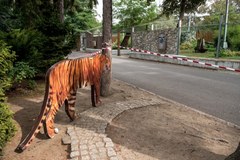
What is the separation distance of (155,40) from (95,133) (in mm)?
14192

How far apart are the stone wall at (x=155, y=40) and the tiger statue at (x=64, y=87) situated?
1066cm

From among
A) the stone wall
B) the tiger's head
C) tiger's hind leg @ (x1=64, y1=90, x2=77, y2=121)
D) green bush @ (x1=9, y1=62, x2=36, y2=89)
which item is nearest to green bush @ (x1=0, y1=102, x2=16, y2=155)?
tiger's hind leg @ (x1=64, y1=90, x2=77, y2=121)

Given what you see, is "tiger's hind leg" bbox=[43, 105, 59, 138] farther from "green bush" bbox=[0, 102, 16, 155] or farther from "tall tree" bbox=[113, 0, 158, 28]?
"tall tree" bbox=[113, 0, 158, 28]

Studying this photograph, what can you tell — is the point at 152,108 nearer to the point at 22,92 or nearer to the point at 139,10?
the point at 22,92

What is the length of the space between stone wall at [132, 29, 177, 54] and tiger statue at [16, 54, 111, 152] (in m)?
10.7

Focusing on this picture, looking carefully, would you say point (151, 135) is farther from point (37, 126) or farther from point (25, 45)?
point (25, 45)

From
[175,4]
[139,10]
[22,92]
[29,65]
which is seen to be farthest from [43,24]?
[139,10]

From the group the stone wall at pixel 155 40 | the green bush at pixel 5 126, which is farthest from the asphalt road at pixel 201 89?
the stone wall at pixel 155 40

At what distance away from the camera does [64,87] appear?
4.03 m

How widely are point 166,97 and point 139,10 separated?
22.9 metres

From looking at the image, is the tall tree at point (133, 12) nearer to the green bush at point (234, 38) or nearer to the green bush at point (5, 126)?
the green bush at point (234, 38)

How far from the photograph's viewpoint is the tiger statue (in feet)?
11.7

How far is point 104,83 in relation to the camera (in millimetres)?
6117

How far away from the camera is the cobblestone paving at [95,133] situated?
319cm
